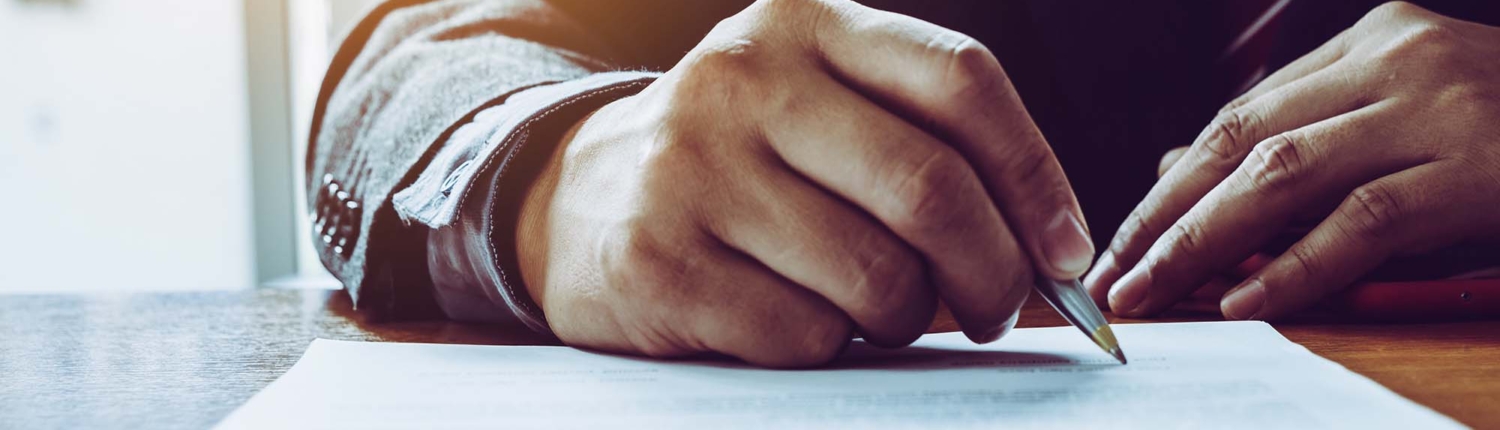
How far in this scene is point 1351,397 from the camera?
0.89 feet

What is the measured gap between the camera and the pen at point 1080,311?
334 mm

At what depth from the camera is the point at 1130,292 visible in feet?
1.62

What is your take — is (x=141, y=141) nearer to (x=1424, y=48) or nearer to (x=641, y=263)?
(x=641, y=263)

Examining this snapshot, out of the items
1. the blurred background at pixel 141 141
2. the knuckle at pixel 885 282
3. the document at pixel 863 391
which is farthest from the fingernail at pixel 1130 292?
the blurred background at pixel 141 141

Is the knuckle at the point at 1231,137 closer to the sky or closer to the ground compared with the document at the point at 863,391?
closer to the sky

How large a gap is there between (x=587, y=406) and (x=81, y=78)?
2.43m

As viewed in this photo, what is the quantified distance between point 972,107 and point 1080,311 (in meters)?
0.09

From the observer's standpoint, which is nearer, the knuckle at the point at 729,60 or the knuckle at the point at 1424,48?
the knuckle at the point at 729,60

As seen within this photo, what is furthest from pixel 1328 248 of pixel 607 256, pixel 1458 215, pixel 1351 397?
pixel 607 256

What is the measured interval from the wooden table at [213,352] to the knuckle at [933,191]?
15 cm

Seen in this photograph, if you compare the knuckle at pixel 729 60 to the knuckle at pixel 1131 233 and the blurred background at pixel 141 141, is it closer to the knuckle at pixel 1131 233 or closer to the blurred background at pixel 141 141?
the knuckle at pixel 1131 233

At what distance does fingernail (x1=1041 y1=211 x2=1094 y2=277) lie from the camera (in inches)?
12.6

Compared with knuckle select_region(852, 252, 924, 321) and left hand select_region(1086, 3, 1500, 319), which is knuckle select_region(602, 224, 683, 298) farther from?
left hand select_region(1086, 3, 1500, 319)

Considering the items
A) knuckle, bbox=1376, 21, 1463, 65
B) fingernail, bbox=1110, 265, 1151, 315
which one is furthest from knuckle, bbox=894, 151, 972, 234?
knuckle, bbox=1376, 21, 1463, 65
